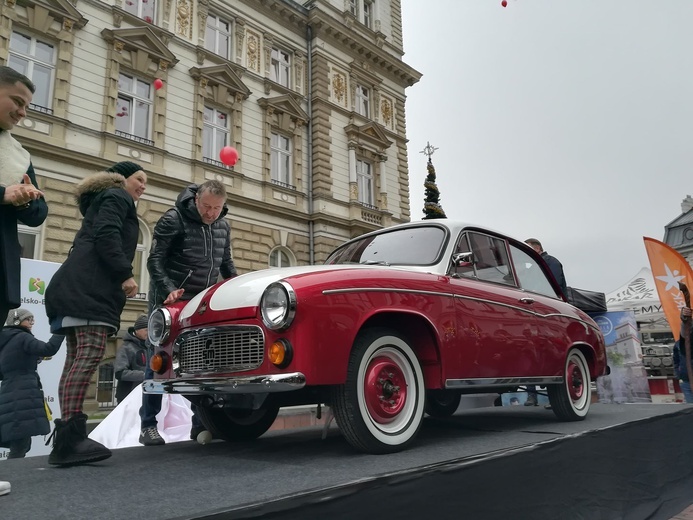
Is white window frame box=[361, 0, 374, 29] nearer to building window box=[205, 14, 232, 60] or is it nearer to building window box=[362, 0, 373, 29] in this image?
building window box=[362, 0, 373, 29]

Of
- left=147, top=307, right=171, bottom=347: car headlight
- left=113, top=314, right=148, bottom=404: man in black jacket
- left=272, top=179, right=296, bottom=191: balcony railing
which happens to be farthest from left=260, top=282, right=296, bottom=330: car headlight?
left=272, top=179, right=296, bottom=191: balcony railing

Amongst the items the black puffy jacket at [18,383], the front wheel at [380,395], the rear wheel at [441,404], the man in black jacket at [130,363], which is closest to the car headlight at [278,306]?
the front wheel at [380,395]

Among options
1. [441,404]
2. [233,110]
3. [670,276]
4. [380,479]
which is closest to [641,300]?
[670,276]

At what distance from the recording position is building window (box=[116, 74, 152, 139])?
13.6 metres

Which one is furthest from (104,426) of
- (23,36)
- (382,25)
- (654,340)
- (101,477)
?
(382,25)

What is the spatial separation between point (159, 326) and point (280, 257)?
1454 centimetres

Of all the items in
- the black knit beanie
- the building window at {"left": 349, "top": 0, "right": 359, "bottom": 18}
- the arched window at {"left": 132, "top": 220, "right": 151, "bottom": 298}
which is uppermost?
the building window at {"left": 349, "top": 0, "right": 359, "bottom": 18}

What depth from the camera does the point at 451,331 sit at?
2.78 metres

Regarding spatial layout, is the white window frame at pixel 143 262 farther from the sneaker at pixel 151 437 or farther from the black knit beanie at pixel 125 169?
Result: the black knit beanie at pixel 125 169

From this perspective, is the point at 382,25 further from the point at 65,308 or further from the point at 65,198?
the point at 65,308

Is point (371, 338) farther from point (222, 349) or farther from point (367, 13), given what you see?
point (367, 13)

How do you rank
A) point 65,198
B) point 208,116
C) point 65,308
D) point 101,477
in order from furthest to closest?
point 208,116
point 65,198
point 65,308
point 101,477

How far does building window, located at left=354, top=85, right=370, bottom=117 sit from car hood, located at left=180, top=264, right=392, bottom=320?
768 inches

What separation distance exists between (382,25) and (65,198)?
55.9 ft
